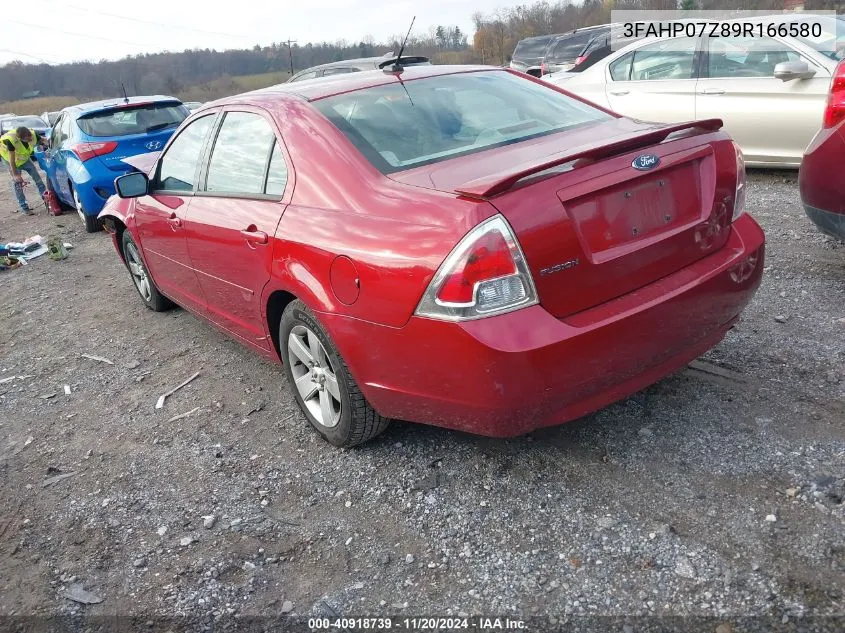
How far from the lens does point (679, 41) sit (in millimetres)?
7508

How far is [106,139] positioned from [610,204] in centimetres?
849

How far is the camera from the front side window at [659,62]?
24.4 ft

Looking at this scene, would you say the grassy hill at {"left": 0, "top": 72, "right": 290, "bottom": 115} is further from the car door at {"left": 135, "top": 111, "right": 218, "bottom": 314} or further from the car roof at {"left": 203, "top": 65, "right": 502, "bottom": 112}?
the car roof at {"left": 203, "top": 65, "right": 502, "bottom": 112}

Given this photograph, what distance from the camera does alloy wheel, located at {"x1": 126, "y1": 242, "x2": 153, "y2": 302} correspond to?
5462 mm

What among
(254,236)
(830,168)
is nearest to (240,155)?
(254,236)

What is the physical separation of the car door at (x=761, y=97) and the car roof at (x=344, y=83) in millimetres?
4170

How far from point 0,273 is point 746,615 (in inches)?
343

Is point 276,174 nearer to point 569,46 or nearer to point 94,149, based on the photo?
point 94,149

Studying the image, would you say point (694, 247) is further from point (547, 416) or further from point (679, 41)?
point (679, 41)

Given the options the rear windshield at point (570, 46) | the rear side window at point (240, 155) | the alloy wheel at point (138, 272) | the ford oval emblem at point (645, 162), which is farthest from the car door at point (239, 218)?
the rear windshield at point (570, 46)

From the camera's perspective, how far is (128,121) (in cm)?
923

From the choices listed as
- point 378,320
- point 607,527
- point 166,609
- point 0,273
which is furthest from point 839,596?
point 0,273

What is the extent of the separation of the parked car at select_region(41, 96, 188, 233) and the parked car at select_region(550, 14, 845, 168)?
6.03 metres

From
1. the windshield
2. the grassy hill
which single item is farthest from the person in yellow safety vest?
the grassy hill
